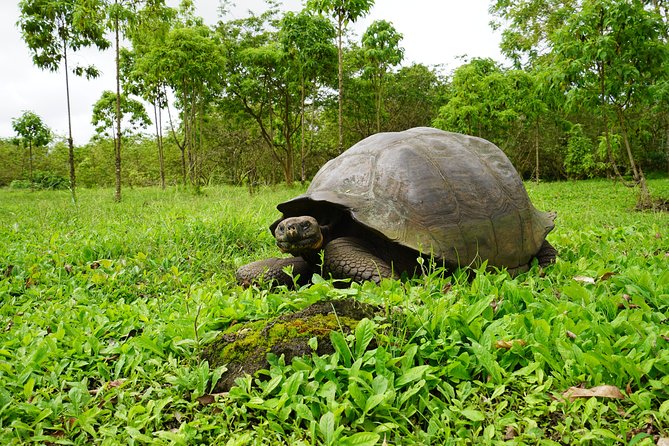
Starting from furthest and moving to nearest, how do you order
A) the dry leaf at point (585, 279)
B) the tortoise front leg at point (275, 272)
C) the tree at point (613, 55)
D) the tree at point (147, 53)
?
the tree at point (147, 53) < the tree at point (613, 55) < the tortoise front leg at point (275, 272) < the dry leaf at point (585, 279)

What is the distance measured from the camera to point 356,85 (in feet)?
A: 64.4

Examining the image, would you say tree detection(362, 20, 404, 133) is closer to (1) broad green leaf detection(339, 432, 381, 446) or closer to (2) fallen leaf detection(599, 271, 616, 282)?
(2) fallen leaf detection(599, 271, 616, 282)

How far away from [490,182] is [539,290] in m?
0.85

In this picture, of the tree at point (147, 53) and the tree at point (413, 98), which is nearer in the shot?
the tree at point (147, 53)

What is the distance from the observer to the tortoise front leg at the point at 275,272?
10.1 feet

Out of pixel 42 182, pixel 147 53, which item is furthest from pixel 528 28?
pixel 42 182

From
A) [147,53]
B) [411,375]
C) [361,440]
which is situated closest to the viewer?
[361,440]

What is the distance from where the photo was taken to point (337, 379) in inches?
64.3

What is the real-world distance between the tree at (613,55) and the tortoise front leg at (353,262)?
22.3ft

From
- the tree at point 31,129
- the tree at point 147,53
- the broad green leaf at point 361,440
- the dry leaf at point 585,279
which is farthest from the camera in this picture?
the tree at point 31,129

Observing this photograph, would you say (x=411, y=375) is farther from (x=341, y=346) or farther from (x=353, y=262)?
(x=353, y=262)

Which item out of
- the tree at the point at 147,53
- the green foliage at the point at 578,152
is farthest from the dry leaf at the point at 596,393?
the green foliage at the point at 578,152

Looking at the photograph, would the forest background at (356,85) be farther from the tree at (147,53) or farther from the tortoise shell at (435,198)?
the tortoise shell at (435,198)

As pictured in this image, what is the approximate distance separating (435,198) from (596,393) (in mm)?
1570
